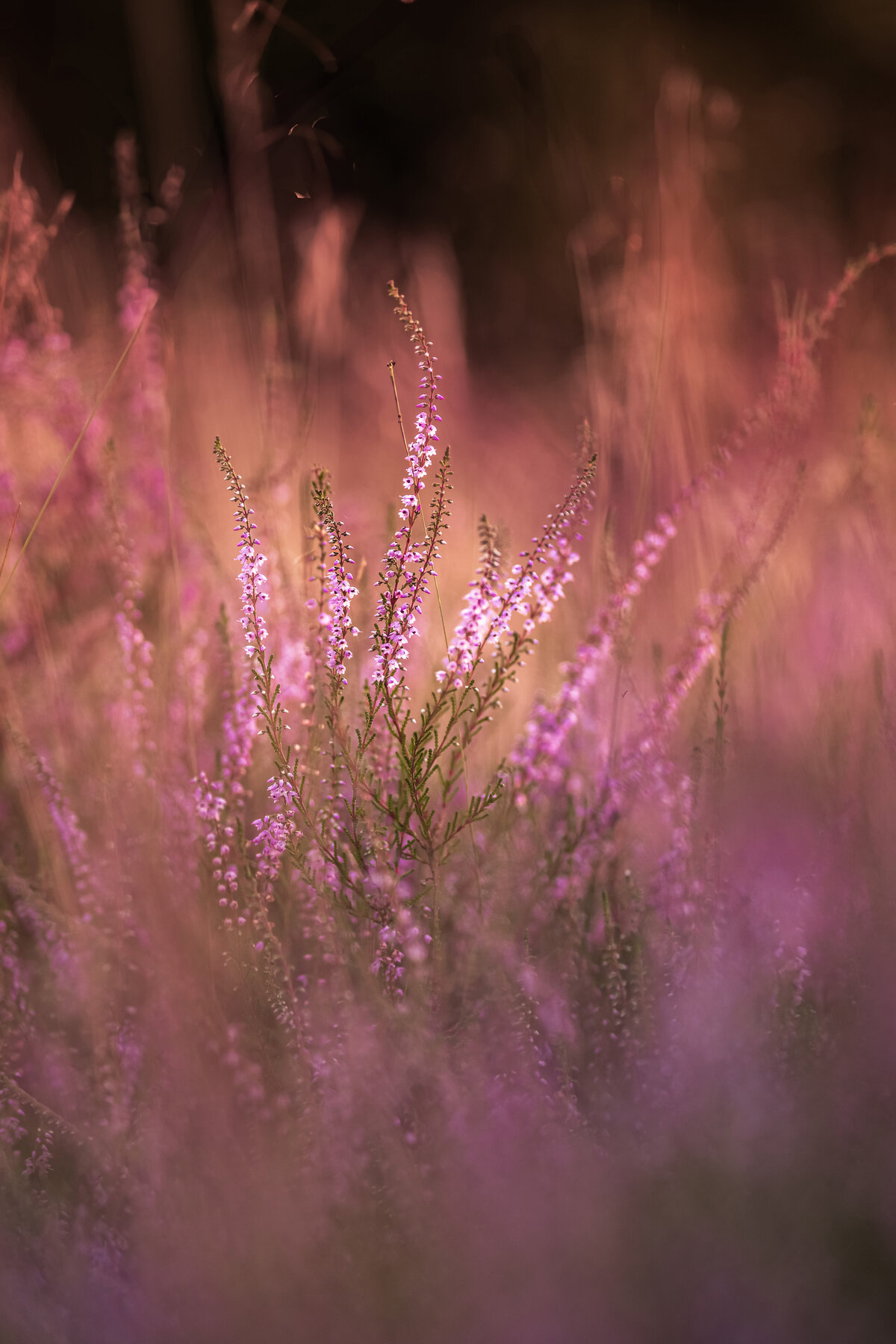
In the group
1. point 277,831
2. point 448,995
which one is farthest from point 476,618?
point 448,995

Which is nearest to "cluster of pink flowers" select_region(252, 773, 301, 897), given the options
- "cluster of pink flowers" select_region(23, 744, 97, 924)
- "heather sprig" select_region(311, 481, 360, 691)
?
"heather sprig" select_region(311, 481, 360, 691)

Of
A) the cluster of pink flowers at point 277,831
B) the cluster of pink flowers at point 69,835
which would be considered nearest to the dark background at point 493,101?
the cluster of pink flowers at point 69,835

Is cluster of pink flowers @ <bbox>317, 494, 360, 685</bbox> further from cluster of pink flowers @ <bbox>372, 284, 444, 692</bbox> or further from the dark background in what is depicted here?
the dark background

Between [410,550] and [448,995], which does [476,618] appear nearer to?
[410,550]

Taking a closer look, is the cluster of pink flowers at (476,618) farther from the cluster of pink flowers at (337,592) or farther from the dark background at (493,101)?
the dark background at (493,101)

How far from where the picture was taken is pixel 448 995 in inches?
49.4

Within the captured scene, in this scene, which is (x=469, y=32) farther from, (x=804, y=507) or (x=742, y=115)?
(x=804, y=507)

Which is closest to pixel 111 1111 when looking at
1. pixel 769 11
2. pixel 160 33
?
pixel 160 33

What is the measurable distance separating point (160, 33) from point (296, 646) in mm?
1124

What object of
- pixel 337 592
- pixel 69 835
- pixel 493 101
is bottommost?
pixel 69 835

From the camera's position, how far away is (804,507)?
2.37m

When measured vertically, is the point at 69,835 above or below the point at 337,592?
below

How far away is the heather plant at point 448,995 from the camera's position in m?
0.93

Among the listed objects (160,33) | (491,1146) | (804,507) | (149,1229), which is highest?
(804,507)
